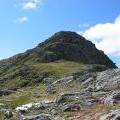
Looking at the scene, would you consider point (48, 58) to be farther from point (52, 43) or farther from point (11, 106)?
point (11, 106)

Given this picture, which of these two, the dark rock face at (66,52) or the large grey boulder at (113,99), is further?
the dark rock face at (66,52)

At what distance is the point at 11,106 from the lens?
50188 mm

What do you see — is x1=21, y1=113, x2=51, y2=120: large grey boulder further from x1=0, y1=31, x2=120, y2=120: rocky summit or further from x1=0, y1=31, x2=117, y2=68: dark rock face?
x1=0, y1=31, x2=117, y2=68: dark rock face

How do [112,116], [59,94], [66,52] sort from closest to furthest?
[112,116]
[59,94]
[66,52]

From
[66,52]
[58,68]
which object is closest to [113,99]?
[58,68]

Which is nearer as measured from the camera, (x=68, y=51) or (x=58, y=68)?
(x=58, y=68)

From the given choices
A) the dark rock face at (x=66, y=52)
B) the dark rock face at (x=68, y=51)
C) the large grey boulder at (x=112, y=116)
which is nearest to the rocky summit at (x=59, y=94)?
the large grey boulder at (x=112, y=116)

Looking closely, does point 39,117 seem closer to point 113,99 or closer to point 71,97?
point 113,99

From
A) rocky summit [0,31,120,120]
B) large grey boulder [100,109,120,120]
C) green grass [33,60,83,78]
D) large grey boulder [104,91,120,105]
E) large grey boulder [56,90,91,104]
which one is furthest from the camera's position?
green grass [33,60,83,78]

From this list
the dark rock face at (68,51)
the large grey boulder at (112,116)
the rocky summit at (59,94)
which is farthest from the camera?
the dark rock face at (68,51)

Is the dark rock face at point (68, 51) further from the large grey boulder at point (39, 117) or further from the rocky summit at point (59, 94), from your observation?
the large grey boulder at point (39, 117)

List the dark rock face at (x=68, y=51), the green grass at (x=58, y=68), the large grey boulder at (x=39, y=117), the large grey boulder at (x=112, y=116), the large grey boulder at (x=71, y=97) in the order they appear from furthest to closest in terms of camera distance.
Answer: the dark rock face at (x=68, y=51) < the green grass at (x=58, y=68) < the large grey boulder at (x=71, y=97) < the large grey boulder at (x=39, y=117) < the large grey boulder at (x=112, y=116)

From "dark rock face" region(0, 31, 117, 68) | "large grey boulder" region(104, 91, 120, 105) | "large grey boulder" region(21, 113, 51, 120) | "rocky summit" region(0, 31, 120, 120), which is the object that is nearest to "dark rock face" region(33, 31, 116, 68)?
"dark rock face" region(0, 31, 117, 68)

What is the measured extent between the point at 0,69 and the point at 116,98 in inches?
6025
